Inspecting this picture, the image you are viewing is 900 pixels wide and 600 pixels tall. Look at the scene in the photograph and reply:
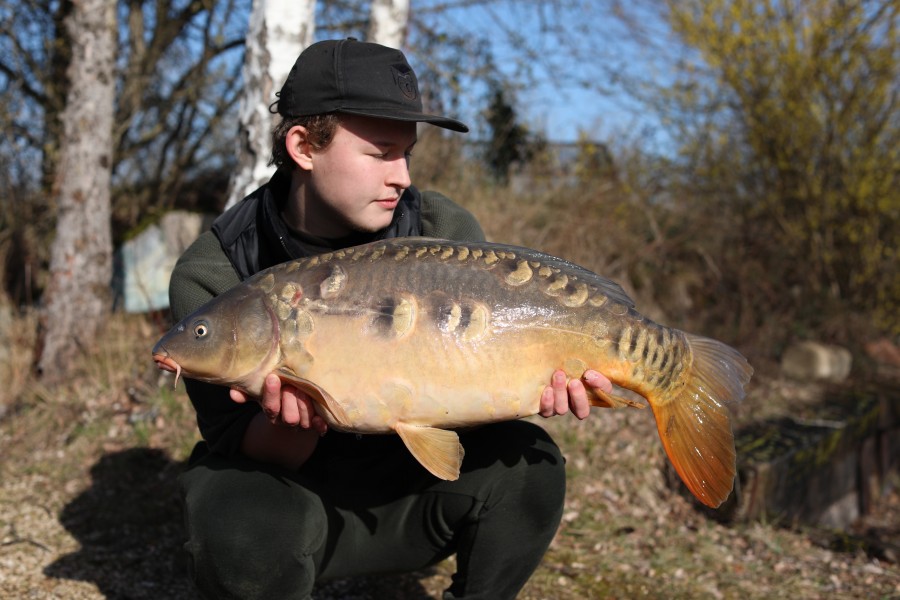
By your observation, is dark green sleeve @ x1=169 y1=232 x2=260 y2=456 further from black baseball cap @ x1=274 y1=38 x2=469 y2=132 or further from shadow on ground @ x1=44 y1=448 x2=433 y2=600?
shadow on ground @ x1=44 y1=448 x2=433 y2=600

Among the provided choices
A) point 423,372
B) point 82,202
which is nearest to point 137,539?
point 423,372

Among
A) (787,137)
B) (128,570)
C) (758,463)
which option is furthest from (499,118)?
(128,570)

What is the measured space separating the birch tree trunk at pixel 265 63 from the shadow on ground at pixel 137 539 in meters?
1.24

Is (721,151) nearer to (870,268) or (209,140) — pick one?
(870,268)

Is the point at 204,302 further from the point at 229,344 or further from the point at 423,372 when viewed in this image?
the point at 423,372

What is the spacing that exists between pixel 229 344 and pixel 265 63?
237 cm

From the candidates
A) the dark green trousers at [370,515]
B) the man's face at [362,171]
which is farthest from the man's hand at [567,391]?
the man's face at [362,171]

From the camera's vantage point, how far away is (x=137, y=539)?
278 centimetres

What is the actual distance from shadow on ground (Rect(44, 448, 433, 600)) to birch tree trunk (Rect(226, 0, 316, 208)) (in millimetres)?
1243

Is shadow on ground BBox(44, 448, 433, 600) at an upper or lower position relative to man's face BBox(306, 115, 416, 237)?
lower

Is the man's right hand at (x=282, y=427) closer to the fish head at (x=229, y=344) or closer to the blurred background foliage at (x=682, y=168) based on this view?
the fish head at (x=229, y=344)

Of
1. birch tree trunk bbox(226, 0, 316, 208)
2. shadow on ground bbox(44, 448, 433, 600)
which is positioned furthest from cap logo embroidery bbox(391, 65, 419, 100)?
birch tree trunk bbox(226, 0, 316, 208)

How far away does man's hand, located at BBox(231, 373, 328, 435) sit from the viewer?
62.5 inches

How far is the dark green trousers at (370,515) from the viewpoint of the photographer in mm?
1703
